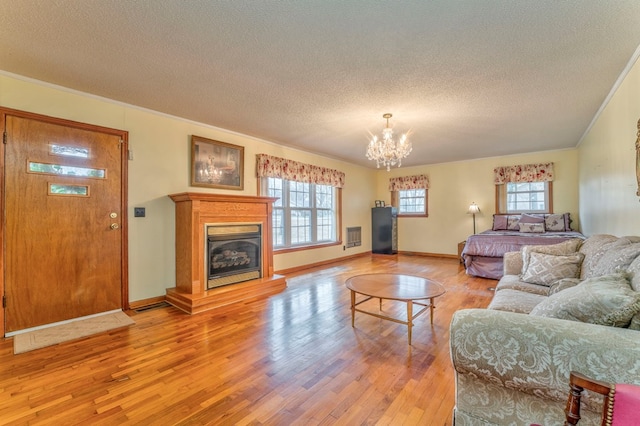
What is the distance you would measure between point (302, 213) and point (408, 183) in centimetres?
309

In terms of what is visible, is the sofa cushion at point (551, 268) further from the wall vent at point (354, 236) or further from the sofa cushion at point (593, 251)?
the wall vent at point (354, 236)

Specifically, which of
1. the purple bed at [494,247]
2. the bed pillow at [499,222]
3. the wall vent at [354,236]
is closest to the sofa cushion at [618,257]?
the purple bed at [494,247]

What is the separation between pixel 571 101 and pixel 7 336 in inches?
239

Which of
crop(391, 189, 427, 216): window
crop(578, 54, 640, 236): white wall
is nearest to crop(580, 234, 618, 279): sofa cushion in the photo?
crop(578, 54, 640, 236): white wall

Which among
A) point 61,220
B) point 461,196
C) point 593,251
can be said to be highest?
point 461,196

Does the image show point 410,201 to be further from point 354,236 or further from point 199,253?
point 199,253

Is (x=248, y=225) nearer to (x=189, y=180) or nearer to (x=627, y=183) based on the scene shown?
(x=189, y=180)

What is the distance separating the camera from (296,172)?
17.3 ft

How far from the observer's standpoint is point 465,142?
489cm

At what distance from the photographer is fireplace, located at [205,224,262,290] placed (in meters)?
3.54

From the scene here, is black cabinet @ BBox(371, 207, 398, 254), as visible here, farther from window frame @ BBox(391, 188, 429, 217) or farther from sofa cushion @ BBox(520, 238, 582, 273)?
sofa cushion @ BBox(520, 238, 582, 273)

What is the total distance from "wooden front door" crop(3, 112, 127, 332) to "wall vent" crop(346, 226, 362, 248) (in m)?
4.52

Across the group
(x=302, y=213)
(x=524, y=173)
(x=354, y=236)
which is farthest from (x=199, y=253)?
(x=524, y=173)

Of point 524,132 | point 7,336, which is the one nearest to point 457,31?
point 524,132
